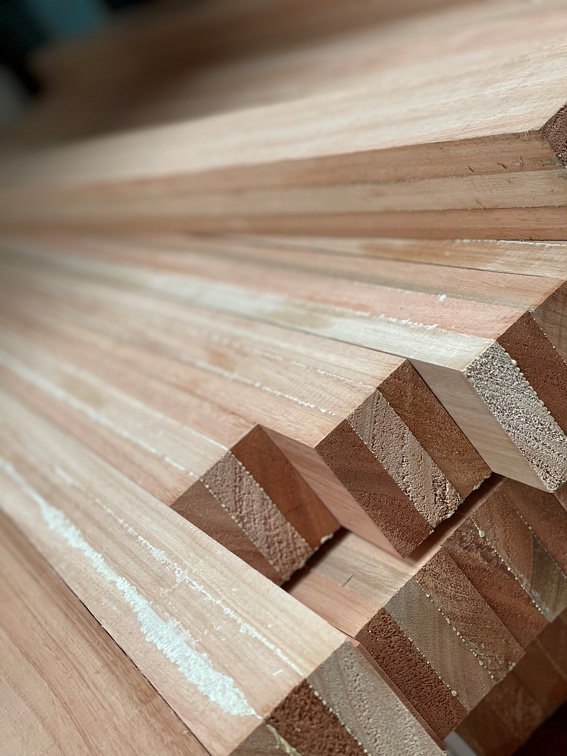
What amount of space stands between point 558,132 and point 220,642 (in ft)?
2.59

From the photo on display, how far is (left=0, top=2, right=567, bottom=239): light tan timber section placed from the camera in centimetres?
108

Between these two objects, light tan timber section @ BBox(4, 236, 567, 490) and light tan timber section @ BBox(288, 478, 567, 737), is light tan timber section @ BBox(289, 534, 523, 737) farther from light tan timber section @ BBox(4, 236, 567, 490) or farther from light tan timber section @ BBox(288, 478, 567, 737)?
light tan timber section @ BBox(4, 236, 567, 490)

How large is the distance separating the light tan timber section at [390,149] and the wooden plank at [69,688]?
0.84 metres

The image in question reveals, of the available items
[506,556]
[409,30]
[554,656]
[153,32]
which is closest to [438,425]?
[506,556]

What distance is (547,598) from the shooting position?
1162 mm

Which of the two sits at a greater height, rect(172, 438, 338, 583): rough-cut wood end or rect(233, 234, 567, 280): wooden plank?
rect(233, 234, 567, 280): wooden plank

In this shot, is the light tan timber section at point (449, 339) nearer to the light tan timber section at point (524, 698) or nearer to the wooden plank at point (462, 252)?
the wooden plank at point (462, 252)

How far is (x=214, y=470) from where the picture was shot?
1151mm

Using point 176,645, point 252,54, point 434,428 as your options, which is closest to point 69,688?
point 176,645

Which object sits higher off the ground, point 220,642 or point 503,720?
point 220,642

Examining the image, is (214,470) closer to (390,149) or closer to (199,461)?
(199,461)

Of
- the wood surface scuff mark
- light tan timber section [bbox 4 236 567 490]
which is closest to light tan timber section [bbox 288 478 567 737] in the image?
light tan timber section [bbox 4 236 567 490]

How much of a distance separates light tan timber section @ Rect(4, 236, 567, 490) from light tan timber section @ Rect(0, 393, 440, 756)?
356 mm

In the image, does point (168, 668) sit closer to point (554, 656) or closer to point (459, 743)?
point (459, 743)
